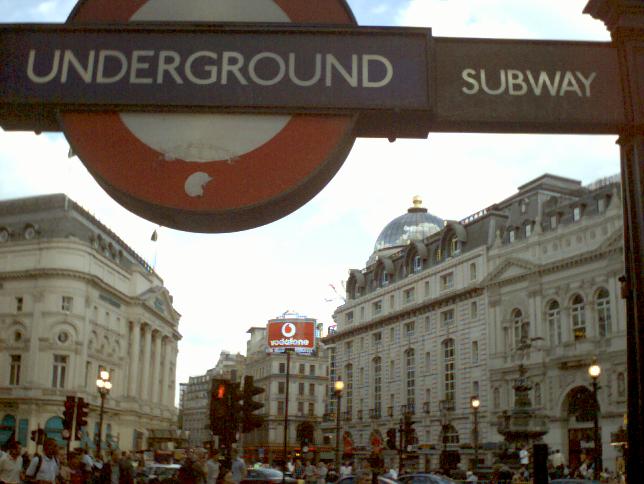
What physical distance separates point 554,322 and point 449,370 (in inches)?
555

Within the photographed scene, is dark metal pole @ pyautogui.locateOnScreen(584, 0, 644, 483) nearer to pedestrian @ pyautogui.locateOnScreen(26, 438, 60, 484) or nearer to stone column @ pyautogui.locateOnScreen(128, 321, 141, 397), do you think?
pedestrian @ pyautogui.locateOnScreen(26, 438, 60, 484)

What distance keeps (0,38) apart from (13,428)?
63787 millimetres

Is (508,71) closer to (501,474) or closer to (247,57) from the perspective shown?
(247,57)

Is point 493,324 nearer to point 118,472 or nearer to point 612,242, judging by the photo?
point 612,242

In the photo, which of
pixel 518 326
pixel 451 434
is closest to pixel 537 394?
pixel 518 326

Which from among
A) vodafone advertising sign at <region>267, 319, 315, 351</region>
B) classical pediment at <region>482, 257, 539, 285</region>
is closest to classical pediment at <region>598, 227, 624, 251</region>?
classical pediment at <region>482, 257, 539, 285</region>

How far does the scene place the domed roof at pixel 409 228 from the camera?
85.2 meters

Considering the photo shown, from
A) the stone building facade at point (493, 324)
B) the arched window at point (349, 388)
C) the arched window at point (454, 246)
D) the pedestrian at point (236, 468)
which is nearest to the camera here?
the pedestrian at point (236, 468)

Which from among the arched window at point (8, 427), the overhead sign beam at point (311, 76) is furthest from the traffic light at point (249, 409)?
the arched window at point (8, 427)

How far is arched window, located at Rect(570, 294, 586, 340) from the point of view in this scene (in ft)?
160

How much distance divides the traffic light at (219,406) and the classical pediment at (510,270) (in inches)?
1745

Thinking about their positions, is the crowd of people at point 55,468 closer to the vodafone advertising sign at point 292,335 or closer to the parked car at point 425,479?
the parked car at point 425,479

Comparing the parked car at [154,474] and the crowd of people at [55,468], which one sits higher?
the crowd of people at [55,468]

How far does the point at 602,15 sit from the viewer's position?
2977mm
